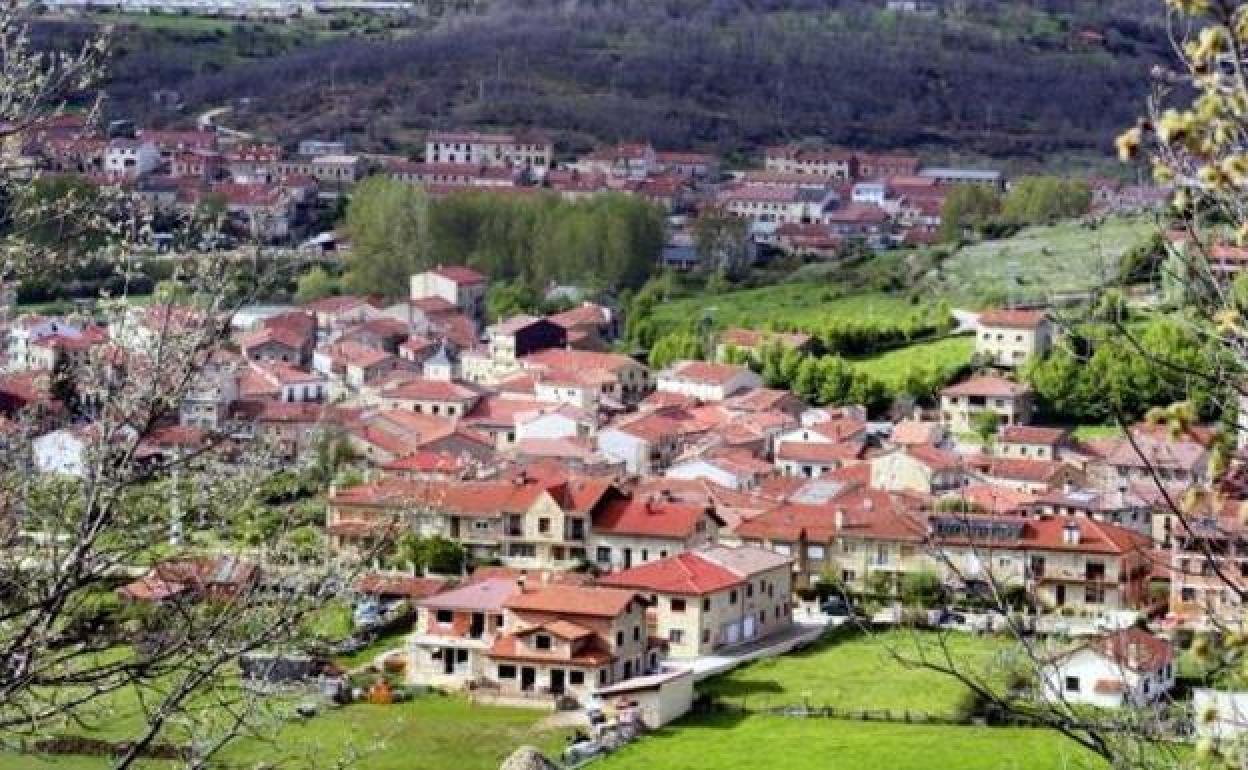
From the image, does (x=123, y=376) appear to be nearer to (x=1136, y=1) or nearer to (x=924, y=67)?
(x=924, y=67)

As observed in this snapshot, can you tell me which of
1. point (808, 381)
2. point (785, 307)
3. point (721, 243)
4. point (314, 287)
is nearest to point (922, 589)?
point (808, 381)

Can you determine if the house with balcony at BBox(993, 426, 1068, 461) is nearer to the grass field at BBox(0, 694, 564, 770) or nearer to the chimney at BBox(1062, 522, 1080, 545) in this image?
the chimney at BBox(1062, 522, 1080, 545)

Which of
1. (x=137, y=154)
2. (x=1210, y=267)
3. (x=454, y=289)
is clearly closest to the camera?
(x=1210, y=267)

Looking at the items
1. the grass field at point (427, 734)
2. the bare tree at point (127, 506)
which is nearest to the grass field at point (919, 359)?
the grass field at point (427, 734)

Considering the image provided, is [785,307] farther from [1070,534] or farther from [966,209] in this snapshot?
[1070,534]

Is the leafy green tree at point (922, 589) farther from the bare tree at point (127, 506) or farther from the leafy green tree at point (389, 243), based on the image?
the leafy green tree at point (389, 243)

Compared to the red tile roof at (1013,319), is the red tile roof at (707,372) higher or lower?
lower

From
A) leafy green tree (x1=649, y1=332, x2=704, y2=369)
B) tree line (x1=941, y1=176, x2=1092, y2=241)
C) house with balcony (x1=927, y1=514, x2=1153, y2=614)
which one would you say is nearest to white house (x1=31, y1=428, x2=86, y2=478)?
house with balcony (x1=927, y1=514, x2=1153, y2=614)
